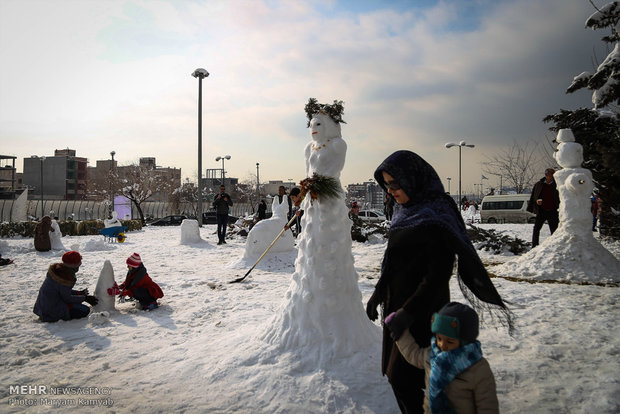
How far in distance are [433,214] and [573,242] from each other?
643 centimetres

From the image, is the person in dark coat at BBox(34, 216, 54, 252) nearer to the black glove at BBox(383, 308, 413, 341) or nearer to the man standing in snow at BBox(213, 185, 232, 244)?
the man standing in snow at BBox(213, 185, 232, 244)

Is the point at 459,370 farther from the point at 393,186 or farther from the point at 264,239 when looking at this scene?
the point at 264,239

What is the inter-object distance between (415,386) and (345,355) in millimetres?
1215

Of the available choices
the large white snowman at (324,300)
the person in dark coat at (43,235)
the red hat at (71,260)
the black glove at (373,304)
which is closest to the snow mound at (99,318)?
the red hat at (71,260)

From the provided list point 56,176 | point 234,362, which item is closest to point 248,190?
point 56,176

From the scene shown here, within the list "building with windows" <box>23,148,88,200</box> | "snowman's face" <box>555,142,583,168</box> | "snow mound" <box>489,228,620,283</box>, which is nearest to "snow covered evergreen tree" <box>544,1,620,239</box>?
"snowman's face" <box>555,142,583,168</box>

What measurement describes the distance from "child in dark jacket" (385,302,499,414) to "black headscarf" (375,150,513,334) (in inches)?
14.2

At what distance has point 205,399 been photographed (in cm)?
312

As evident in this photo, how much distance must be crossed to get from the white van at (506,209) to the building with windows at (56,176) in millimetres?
66931

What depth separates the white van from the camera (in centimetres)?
Result: 2873

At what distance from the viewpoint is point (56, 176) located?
69062mm

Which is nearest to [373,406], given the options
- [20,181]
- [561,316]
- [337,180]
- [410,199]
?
[410,199]

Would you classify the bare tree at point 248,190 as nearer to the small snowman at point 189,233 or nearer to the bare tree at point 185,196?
the bare tree at point 185,196

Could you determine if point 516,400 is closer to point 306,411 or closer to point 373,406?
point 373,406
